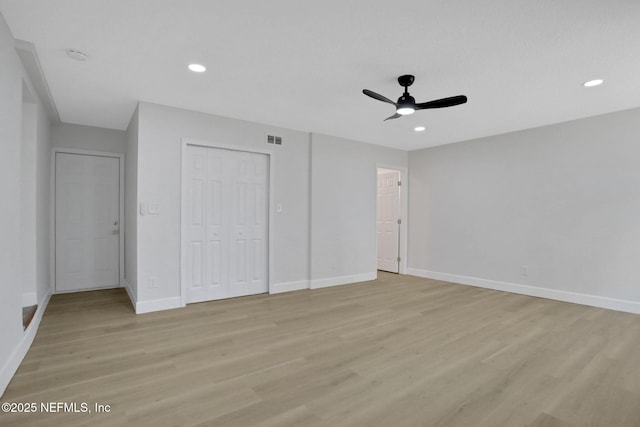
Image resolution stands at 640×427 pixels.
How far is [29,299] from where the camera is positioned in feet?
11.8

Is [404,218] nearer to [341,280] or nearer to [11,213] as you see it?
[341,280]

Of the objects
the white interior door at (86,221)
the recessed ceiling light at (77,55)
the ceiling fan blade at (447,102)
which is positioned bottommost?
the white interior door at (86,221)

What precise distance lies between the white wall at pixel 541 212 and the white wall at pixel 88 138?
549cm

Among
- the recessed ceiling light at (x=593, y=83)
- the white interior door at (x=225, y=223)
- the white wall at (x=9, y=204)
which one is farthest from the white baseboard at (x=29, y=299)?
the recessed ceiling light at (x=593, y=83)

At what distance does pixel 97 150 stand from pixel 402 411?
18.2 ft

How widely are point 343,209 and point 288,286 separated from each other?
64.9 inches

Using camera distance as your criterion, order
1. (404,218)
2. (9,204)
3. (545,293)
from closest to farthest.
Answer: (9,204), (545,293), (404,218)

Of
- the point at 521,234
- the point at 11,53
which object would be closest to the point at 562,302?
the point at 521,234

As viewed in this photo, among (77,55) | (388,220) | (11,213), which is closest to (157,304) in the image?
(11,213)

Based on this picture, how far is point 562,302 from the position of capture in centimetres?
455

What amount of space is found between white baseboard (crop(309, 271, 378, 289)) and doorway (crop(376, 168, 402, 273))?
0.83 meters

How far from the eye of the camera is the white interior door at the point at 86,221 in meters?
4.86

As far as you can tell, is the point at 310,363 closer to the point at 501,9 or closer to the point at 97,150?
the point at 501,9

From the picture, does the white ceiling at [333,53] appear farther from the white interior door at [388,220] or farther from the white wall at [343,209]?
the white interior door at [388,220]
